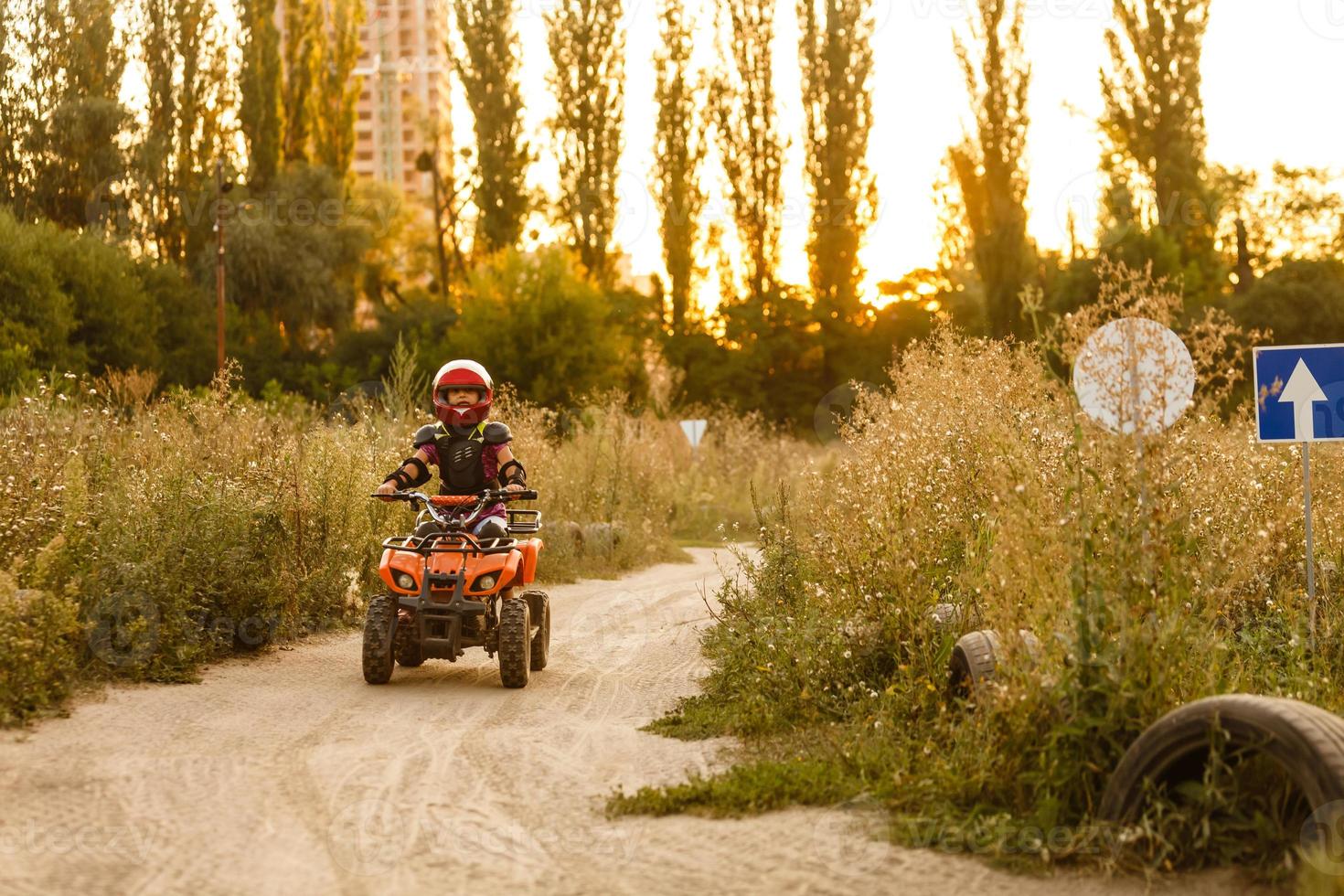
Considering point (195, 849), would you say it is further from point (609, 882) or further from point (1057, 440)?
point (1057, 440)

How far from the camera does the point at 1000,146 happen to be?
40000 mm

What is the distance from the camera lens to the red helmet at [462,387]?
9273mm

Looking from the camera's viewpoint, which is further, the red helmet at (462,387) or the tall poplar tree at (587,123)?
the tall poplar tree at (587,123)

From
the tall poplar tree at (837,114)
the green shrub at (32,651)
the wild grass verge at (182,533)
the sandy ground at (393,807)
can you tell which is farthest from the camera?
the tall poplar tree at (837,114)

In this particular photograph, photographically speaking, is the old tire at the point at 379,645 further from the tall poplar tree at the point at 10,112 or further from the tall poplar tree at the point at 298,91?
the tall poplar tree at the point at 298,91

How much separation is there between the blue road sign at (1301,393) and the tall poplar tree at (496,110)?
4054 cm

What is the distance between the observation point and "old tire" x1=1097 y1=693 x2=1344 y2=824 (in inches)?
169

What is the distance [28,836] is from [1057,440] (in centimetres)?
619

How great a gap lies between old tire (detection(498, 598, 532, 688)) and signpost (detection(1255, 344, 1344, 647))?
491 centimetres

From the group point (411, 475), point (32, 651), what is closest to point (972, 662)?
point (411, 475)

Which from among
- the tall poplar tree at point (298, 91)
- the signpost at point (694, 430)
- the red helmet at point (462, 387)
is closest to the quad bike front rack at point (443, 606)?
the red helmet at point (462, 387)

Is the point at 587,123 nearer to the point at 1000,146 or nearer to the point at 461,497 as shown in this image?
the point at 1000,146

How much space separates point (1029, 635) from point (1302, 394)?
407cm

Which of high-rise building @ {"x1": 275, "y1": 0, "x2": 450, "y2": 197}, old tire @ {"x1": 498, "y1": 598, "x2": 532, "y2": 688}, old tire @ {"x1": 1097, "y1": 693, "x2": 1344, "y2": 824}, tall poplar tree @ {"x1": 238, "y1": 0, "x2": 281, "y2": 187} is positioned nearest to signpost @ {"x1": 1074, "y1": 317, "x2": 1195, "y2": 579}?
old tire @ {"x1": 1097, "y1": 693, "x2": 1344, "y2": 824}
